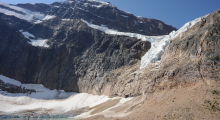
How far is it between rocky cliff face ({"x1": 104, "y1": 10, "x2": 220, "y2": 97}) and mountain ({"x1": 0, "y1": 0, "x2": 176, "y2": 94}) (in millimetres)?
11606

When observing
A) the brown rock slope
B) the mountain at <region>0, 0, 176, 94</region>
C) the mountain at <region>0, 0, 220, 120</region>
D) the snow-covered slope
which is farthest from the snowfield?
the brown rock slope

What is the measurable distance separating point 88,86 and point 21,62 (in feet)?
105

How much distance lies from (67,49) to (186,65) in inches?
1876

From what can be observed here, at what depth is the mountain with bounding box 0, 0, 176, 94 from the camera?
5595 centimetres

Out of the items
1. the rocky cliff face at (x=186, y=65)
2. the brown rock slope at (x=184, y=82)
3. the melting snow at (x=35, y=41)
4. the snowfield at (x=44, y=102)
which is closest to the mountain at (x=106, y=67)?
the rocky cliff face at (x=186, y=65)

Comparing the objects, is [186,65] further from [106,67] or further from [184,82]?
[106,67]

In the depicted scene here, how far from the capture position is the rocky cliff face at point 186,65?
92.8ft

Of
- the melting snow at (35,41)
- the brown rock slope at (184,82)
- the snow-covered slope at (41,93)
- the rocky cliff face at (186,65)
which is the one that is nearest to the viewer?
the brown rock slope at (184,82)

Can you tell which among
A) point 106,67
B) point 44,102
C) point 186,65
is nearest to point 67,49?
point 106,67

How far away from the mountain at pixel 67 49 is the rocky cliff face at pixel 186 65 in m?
11.6

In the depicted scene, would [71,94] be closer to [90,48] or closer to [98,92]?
[98,92]

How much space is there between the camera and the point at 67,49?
6894cm

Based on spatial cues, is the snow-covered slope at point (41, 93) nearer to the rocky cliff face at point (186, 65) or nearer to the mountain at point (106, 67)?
the mountain at point (106, 67)

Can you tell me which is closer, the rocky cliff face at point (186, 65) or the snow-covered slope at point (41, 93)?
the rocky cliff face at point (186, 65)
